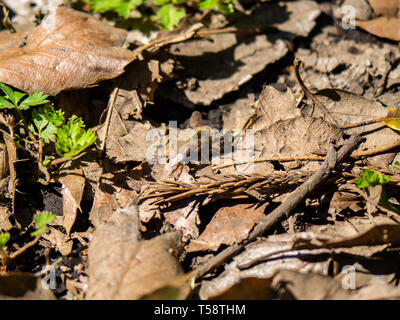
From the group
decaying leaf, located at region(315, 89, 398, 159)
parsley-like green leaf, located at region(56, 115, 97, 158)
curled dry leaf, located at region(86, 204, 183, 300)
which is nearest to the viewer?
curled dry leaf, located at region(86, 204, 183, 300)

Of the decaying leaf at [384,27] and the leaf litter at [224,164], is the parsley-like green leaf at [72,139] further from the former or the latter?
the decaying leaf at [384,27]

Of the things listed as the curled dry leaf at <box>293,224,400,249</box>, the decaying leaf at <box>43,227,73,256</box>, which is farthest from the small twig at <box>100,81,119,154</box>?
the curled dry leaf at <box>293,224,400,249</box>

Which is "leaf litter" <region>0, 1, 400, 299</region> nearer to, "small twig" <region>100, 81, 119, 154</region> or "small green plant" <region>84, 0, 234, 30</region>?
"small twig" <region>100, 81, 119, 154</region>

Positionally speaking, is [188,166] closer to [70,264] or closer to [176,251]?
[176,251]

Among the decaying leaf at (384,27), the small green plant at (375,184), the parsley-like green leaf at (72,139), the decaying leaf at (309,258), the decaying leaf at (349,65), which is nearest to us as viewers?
the decaying leaf at (309,258)

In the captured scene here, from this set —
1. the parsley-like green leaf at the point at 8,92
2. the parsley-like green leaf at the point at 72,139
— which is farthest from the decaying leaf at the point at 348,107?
the parsley-like green leaf at the point at 8,92

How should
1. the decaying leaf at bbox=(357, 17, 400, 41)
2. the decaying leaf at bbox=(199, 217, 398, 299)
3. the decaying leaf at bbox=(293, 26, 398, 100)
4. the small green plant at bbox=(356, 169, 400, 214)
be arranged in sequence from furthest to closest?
the decaying leaf at bbox=(357, 17, 400, 41) < the decaying leaf at bbox=(293, 26, 398, 100) < the small green plant at bbox=(356, 169, 400, 214) < the decaying leaf at bbox=(199, 217, 398, 299)

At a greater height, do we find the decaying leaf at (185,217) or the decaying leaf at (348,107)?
the decaying leaf at (348,107)

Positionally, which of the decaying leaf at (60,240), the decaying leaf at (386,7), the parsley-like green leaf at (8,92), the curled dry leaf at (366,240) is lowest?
the decaying leaf at (60,240)
